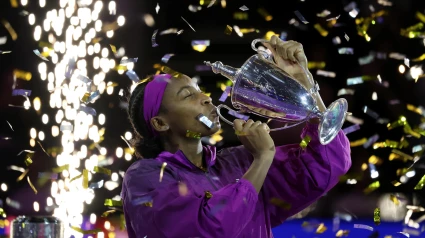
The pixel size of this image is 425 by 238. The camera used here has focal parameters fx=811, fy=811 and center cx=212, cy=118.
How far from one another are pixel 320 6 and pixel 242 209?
2.87 m

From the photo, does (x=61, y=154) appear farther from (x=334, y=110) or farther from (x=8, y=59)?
(x=334, y=110)

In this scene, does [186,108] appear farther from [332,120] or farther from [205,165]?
[332,120]

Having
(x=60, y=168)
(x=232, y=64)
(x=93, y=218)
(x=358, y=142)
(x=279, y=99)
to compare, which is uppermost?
(x=279, y=99)

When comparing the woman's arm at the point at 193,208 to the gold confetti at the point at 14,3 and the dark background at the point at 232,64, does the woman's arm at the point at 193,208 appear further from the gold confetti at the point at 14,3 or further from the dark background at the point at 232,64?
the gold confetti at the point at 14,3

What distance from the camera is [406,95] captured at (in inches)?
195

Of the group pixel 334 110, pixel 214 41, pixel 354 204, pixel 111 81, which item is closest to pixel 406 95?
pixel 354 204

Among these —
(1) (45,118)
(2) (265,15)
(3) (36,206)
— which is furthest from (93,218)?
(2) (265,15)

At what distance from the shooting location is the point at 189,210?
Result: 2156 mm

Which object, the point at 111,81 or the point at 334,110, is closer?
the point at 334,110

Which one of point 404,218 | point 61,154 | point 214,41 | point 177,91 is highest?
point 177,91

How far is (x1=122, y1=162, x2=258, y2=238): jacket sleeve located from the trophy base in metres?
0.31

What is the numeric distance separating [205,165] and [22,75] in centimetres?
193

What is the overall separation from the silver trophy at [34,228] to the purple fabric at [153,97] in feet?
1.42

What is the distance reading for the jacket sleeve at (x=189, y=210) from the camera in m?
2.14
